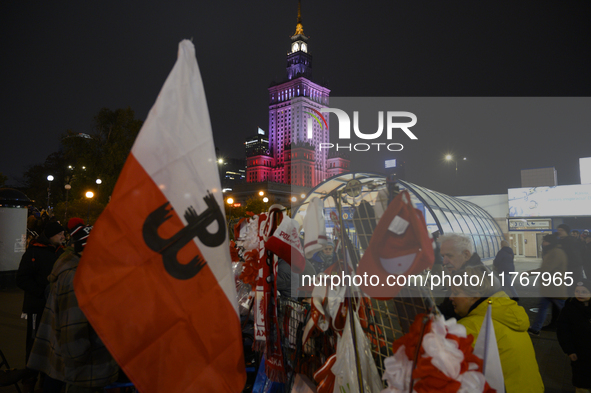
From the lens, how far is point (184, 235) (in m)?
1.72

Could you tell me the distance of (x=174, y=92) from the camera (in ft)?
5.72

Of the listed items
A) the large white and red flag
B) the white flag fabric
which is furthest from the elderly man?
the large white and red flag

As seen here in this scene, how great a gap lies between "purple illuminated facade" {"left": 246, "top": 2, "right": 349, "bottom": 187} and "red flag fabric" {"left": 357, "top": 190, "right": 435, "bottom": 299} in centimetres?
9757

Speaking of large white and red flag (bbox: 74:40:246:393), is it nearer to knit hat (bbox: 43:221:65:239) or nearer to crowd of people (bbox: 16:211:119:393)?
crowd of people (bbox: 16:211:119:393)

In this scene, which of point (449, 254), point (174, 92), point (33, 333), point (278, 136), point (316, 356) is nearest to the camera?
point (174, 92)

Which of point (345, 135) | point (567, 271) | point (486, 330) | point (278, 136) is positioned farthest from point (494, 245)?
point (278, 136)

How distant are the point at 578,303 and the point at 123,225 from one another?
4.69 meters

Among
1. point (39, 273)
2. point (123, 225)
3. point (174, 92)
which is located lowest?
point (39, 273)

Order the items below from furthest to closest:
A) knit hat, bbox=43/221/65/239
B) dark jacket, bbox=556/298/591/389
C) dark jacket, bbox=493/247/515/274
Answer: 1. dark jacket, bbox=493/247/515/274
2. knit hat, bbox=43/221/65/239
3. dark jacket, bbox=556/298/591/389

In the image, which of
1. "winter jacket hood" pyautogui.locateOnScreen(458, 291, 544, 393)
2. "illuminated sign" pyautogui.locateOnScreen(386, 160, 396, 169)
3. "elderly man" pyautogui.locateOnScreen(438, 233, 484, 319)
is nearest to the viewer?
"winter jacket hood" pyautogui.locateOnScreen(458, 291, 544, 393)

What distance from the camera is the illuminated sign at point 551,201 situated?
17062 mm

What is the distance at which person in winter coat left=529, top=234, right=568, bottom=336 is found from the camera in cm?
630

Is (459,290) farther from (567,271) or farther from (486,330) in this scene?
(567,271)

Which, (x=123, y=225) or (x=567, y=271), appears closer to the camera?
(x=123, y=225)
